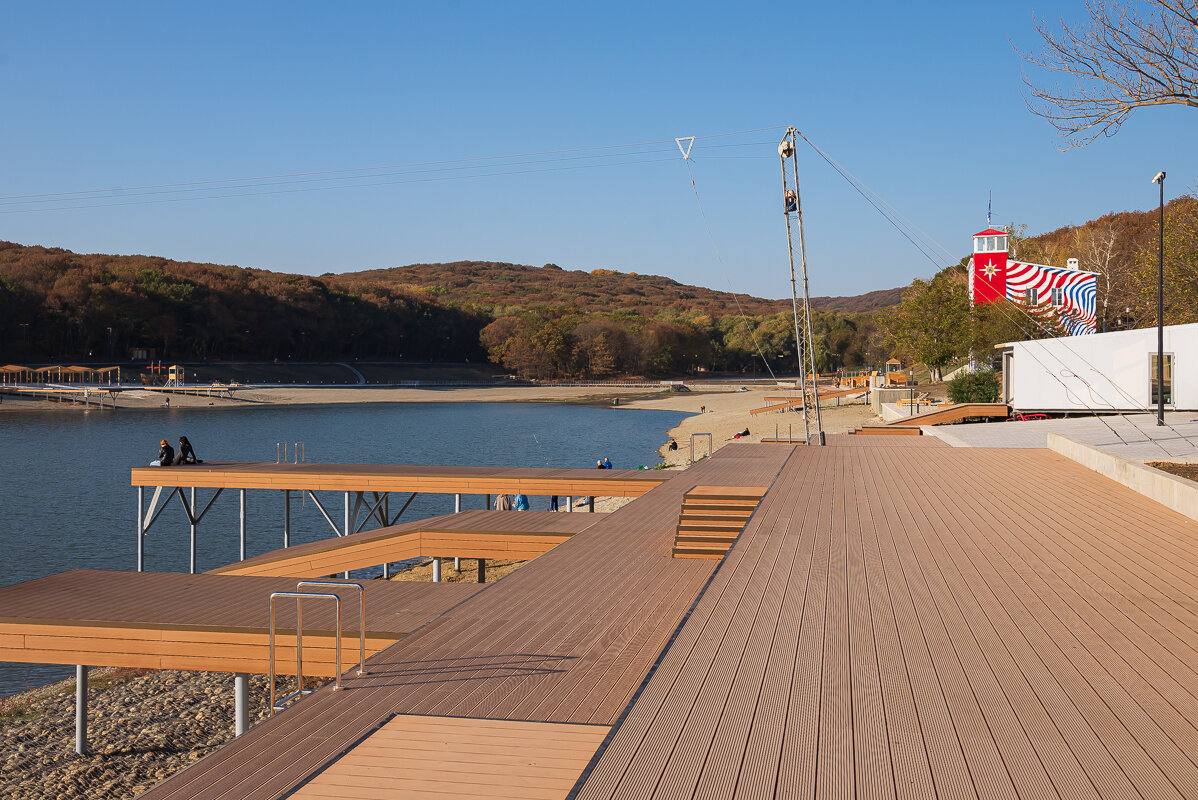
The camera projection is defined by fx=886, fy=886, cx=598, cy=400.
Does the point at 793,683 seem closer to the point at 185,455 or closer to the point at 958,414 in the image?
the point at 185,455

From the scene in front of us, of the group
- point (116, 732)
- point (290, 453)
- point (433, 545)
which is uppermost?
point (433, 545)

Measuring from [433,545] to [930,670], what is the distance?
8.22 metres

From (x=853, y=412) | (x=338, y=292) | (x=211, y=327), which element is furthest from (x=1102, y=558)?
(x=338, y=292)

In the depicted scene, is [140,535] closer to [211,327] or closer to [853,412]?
[853,412]

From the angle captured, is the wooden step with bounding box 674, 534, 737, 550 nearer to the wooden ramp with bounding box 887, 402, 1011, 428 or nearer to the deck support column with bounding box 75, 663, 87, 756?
the deck support column with bounding box 75, 663, 87, 756

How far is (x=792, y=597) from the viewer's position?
6184 mm

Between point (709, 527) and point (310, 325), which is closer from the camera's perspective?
point (709, 527)

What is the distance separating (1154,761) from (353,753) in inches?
138

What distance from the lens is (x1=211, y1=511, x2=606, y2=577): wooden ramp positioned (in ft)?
37.8

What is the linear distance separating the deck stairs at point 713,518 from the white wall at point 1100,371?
47.7ft

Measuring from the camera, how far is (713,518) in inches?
387

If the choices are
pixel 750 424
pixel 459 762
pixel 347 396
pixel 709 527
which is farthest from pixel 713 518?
pixel 347 396

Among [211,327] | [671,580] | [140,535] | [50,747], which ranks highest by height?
[211,327]

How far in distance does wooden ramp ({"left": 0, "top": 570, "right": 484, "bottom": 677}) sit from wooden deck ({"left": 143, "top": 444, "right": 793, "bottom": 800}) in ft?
2.89
